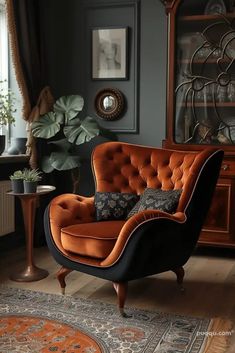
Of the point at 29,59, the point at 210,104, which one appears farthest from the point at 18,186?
the point at 210,104

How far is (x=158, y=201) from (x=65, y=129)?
1.41 m

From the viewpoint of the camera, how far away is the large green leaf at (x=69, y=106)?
3943 millimetres

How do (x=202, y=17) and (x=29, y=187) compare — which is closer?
(x=29, y=187)

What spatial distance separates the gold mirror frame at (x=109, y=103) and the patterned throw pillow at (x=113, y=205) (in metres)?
1.32

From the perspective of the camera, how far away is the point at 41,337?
7.51ft

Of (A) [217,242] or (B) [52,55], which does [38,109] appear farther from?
(A) [217,242]

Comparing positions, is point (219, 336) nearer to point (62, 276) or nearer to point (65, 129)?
point (62, 276)

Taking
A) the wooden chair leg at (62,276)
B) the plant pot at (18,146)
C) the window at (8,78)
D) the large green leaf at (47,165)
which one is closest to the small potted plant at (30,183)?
the wooden chair leg at (62,276)

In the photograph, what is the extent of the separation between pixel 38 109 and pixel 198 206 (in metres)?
1.82

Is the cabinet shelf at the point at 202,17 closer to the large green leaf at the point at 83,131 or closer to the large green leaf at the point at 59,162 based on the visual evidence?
the large green leaf at the point at 83,131

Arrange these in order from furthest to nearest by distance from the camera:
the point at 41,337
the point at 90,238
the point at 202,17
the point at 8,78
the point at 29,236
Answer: the point at 8,78, the point at 202,17, the point at 29,236, the point at 90,238, the point at 41,337

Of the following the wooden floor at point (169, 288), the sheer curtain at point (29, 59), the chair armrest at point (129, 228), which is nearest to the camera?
the chair armrest at point (129, 228)

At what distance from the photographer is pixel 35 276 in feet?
10.4

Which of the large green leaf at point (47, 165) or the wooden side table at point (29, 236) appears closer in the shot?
the wooden side table at point (29, 236)
